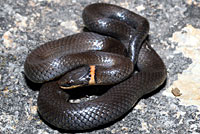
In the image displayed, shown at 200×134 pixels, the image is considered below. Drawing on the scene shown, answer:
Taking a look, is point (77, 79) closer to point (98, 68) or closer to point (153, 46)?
point (98, 68)

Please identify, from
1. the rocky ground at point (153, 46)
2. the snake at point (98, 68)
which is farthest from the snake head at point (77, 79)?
the rocky ground at point (153, 46)

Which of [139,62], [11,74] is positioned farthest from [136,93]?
[11,74]

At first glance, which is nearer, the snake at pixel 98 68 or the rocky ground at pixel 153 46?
the snake at pixel 98 68

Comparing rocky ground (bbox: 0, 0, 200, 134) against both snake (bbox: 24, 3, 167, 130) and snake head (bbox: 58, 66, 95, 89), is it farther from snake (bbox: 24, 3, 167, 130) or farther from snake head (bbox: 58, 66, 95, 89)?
snake head (bbox: 58, 66, 95, 89)

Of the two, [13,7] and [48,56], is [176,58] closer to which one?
[48,56]

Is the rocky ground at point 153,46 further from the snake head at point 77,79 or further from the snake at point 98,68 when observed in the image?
the snake head at point 77,79

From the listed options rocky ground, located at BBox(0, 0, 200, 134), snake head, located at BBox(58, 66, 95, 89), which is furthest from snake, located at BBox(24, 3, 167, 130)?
rocky ground, located at BBox(0, 0, 200, 134)

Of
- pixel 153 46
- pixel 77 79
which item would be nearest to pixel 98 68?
pixel 77 79
